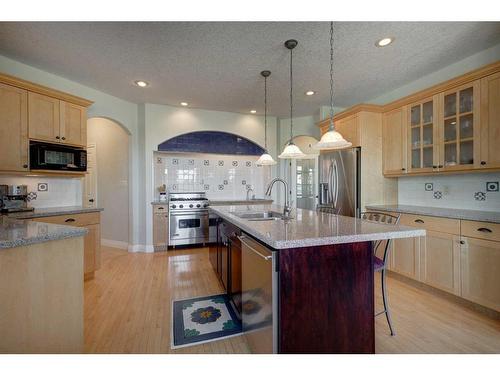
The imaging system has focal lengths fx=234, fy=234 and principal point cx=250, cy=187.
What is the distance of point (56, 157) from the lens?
2775 millimetres

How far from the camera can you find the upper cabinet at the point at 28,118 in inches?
96.0

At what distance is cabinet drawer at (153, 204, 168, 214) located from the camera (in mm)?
4066

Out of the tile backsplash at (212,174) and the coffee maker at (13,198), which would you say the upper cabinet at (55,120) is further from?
the tile backsplash at (212,174)

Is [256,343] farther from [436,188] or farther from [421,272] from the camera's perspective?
[436,188]

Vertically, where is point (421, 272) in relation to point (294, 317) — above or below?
below

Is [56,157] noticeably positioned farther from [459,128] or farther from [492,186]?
[492,186]

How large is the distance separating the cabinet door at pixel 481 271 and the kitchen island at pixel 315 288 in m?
1.24

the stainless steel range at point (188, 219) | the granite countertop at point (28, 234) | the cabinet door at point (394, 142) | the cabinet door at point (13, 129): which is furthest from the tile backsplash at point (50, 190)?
the cabinet door at point (394, 142)

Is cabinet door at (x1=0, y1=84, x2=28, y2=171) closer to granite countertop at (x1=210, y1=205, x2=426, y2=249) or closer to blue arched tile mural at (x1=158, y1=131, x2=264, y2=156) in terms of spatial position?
blue arched tile mural at (x1=158, y1=131, x2=264, y2=156)

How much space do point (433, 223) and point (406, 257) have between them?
51cm

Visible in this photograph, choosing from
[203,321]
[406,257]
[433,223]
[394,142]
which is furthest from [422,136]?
[203,321]

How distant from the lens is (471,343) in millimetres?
1686
